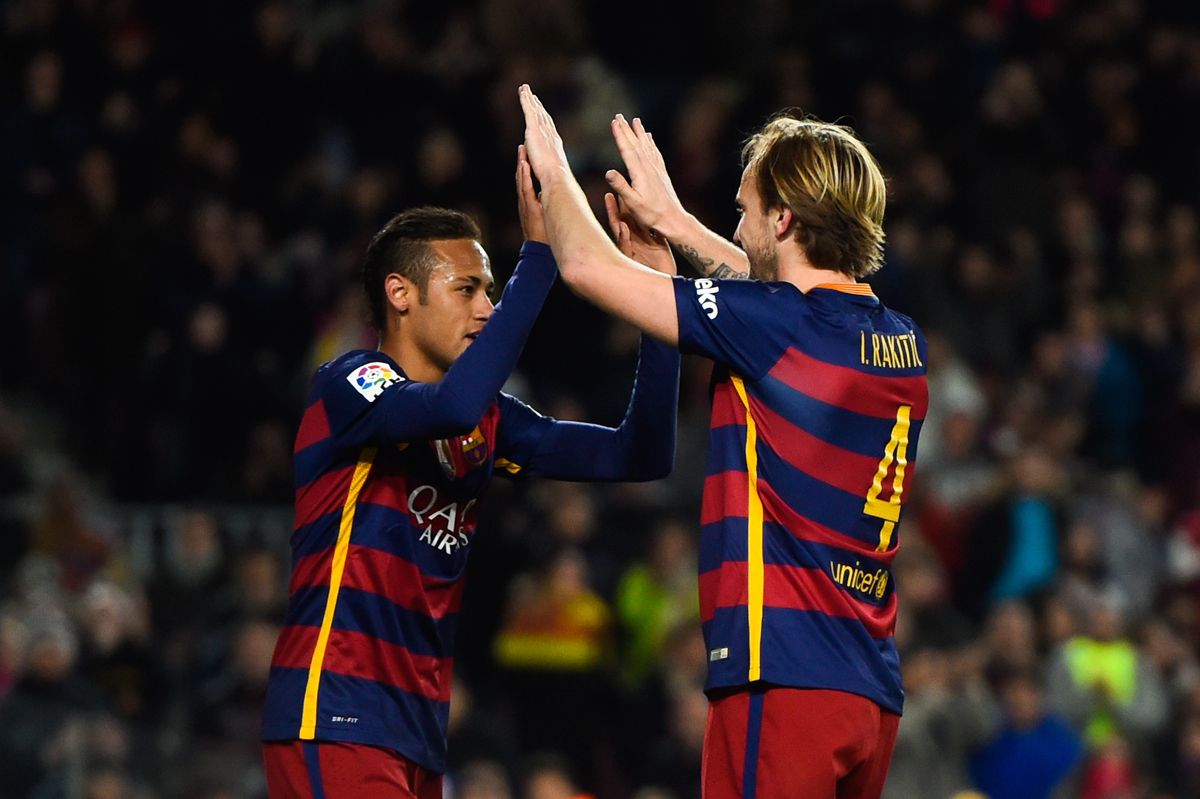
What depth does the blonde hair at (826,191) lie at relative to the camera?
15.1 feet

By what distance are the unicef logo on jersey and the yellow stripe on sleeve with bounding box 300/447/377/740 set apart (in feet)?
0.62

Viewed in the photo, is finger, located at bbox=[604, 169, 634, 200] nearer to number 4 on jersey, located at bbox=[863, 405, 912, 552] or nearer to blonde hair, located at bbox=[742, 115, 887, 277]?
blonde hair, located at bbox=[742, 115, 887, 277]

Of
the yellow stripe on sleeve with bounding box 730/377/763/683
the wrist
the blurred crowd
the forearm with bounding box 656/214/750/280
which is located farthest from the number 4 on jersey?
the blurred crowd

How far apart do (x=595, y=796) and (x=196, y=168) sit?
4.86 meters

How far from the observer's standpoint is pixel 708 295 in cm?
454

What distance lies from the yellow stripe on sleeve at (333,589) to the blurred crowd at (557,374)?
4.78 metres

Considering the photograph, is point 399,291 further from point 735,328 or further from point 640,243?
point 735,328

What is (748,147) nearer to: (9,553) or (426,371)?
(426,371)

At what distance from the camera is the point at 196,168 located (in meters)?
12.3

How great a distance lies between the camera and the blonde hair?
15.1ft

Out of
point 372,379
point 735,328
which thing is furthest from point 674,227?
point 372,379

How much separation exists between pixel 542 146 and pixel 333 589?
125cm

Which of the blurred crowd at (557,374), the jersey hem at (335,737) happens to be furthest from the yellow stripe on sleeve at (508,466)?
the blurred crowd at (557,374)

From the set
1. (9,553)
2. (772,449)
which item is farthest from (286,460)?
(772,449)
